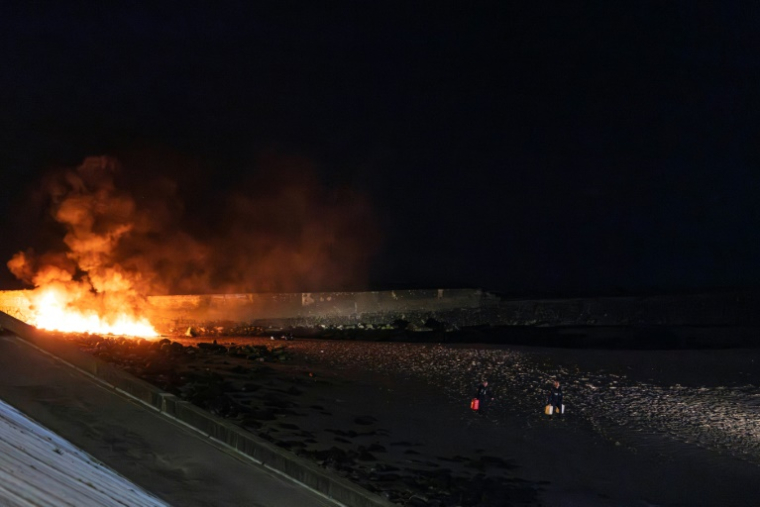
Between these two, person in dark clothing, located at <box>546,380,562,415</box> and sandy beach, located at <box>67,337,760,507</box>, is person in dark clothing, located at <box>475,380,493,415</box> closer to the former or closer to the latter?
sandy beach, located at <box>67,337,760,507</box>

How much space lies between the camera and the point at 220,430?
6.05 meters

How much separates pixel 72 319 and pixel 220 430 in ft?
32.6

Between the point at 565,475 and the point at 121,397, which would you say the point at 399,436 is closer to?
the point at 565,475

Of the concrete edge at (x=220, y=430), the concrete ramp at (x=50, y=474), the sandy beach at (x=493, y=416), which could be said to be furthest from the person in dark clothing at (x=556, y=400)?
the concrete ramp at (x=50, y=474)

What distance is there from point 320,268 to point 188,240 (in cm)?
350

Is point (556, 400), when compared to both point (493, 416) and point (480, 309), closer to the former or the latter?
point (493, 416)

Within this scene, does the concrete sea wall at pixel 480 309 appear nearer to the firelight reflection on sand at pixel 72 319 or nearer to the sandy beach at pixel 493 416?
the firelight reflection on sand at pixel 72 319

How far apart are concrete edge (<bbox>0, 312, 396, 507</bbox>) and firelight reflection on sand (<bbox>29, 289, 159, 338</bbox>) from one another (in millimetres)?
6911

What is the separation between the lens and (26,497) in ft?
10.5

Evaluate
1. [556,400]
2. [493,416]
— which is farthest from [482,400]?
[556,400]

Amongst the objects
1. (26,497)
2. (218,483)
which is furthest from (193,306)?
(26,497)

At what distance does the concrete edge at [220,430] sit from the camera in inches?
213

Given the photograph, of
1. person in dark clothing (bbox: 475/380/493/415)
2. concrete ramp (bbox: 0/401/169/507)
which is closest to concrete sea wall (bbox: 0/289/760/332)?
person in dark clothing (bbox: 475/380/493/415)

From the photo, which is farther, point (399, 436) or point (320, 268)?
point (320, 268)
